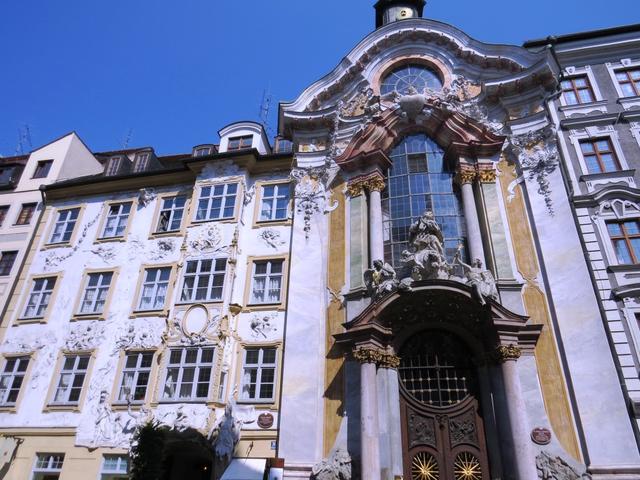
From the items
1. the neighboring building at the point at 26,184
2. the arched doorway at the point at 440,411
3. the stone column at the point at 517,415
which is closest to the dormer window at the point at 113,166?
the neighboring building at the point at 26,184

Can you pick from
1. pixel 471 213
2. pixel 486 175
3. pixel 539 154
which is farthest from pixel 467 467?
pixel 539 154

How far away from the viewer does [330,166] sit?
22078 millimetres

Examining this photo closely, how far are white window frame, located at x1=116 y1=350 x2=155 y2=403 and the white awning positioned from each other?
4641 mm

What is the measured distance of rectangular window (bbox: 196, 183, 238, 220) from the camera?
22.0 meters

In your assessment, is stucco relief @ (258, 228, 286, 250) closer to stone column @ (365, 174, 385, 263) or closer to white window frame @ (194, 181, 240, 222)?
white window frame @ (194, 181, 240, 222)

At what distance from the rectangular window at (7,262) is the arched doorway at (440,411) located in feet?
66.8

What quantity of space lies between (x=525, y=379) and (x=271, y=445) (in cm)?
903

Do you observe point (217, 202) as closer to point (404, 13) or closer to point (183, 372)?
point (183, 372)

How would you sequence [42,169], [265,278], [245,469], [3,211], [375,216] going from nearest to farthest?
[245,469]
[375,216]
[265,278]
[3,211]
[42,169]

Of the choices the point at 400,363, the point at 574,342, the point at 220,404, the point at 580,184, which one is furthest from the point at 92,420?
the point at 580,184

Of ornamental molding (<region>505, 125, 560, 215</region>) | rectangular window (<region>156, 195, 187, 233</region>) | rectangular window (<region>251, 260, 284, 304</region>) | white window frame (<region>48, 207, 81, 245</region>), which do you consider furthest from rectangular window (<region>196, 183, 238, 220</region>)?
ornamental molding (<region>505, 125, 560, 215</region>)

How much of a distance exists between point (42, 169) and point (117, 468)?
18.1 m

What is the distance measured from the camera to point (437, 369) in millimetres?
16922

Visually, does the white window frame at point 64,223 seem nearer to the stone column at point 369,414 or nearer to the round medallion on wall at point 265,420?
the round medallion on wall at point 265,420
